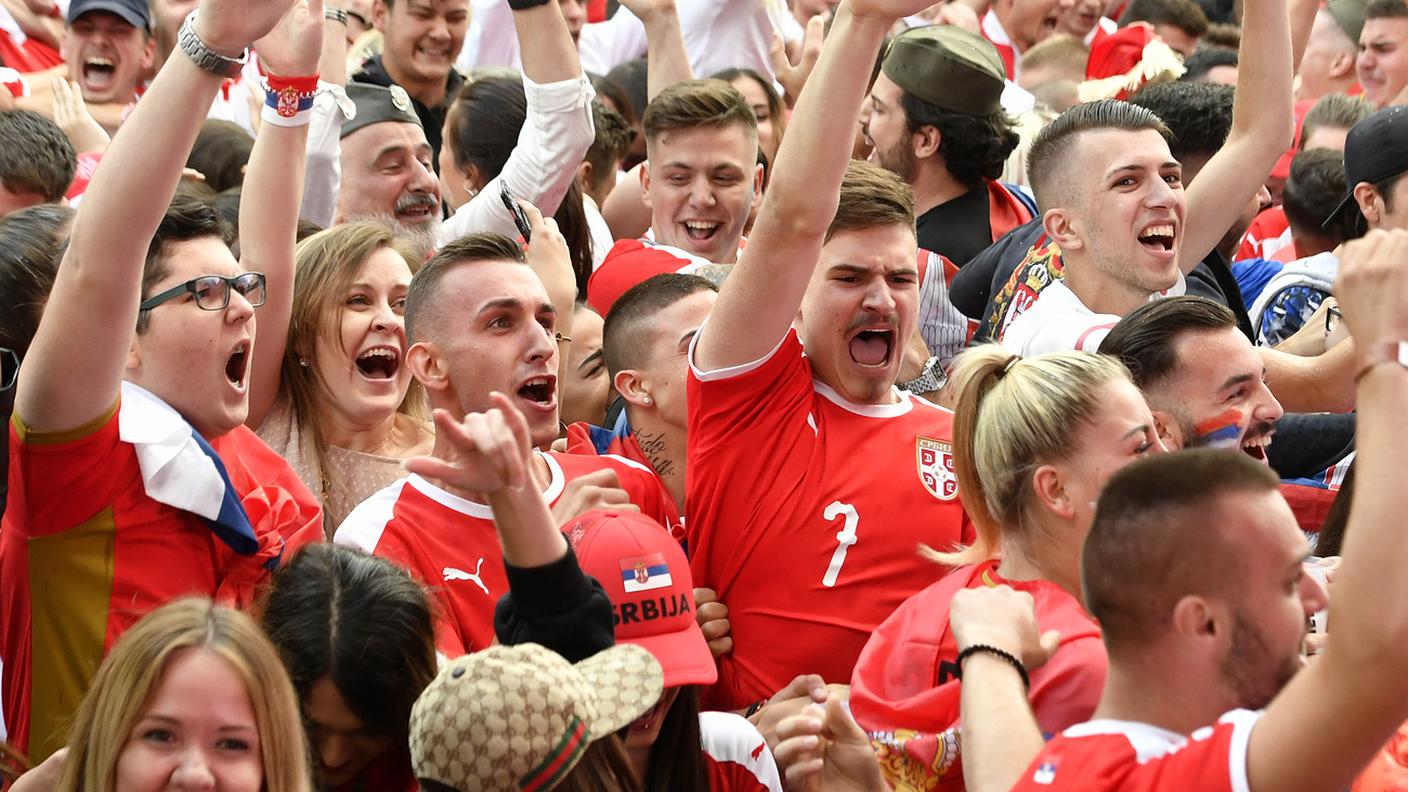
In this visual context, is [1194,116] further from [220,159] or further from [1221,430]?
[220,159]

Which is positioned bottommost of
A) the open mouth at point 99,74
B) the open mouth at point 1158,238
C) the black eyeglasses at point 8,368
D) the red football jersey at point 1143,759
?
the red football jersey at point 1143,759

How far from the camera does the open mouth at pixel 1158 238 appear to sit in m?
4.59

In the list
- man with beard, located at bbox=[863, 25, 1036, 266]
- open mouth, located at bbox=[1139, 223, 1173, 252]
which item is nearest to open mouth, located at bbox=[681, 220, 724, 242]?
man with beard, located at bbox=[863, 25, 1036, 266]

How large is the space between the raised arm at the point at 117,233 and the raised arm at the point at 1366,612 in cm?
192

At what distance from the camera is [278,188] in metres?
3.96

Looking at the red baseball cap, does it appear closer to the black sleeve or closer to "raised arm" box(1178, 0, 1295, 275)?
the black sleeve

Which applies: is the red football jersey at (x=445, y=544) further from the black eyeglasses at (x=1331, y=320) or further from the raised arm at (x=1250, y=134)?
the black eyeglasses at (x=1331, y=320)

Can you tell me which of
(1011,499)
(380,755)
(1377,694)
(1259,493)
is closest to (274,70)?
(380,755)

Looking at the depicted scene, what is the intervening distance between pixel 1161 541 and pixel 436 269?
2.26 metres

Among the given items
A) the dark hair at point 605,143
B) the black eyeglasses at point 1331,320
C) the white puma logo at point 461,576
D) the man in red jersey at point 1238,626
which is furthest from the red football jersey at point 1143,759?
the dark hair at point 605,143

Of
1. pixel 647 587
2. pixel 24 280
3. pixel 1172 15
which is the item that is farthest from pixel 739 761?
pixel 1172 15

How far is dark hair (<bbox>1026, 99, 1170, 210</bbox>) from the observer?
478cm

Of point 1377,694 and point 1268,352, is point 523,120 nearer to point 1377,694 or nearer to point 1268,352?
point 1268,352

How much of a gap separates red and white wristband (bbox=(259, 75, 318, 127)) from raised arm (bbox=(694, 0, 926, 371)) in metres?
1.14
